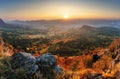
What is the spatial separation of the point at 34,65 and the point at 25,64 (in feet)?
2.36

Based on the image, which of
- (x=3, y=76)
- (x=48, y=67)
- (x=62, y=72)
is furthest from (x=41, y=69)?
(x=3, y=76)

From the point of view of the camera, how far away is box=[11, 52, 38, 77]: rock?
55.3 ft

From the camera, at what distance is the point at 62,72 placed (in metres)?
18.6

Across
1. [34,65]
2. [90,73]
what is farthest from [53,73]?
[90,73]

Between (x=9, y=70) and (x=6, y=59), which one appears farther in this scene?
(x=6, y=59)

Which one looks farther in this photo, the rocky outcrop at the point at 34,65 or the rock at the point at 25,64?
the rocky outcrop at the point at 34,65

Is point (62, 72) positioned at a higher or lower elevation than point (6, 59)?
lower

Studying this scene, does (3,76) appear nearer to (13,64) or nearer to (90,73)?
(13,64)

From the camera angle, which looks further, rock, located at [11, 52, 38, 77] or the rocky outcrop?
the rocky outcrop

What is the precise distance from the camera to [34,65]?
1745cm

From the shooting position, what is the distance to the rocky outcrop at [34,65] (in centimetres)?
1705

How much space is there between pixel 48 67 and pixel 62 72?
1251 mm

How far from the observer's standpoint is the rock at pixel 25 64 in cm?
1686

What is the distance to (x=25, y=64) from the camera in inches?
690
